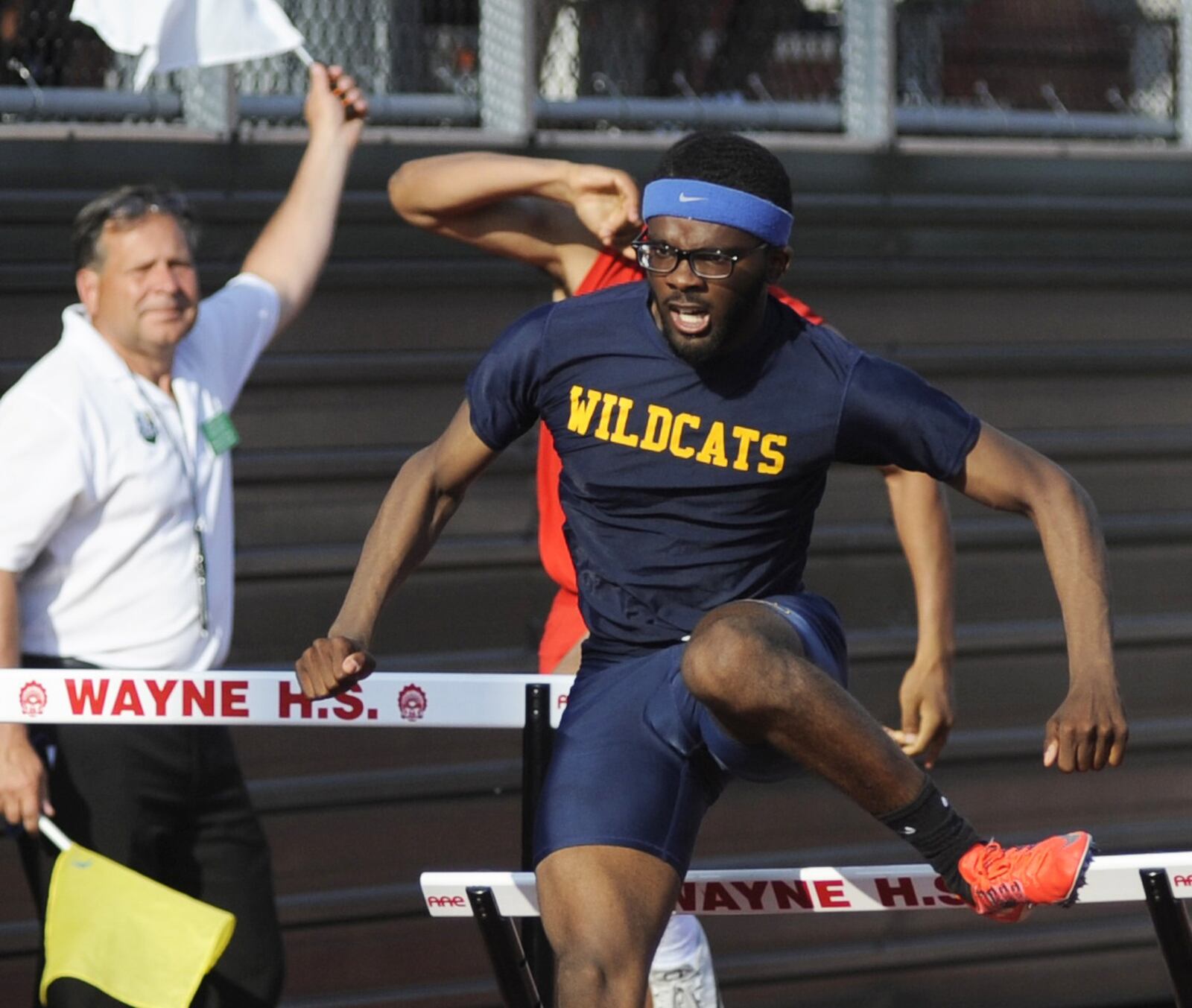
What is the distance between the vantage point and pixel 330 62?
543 centimetres

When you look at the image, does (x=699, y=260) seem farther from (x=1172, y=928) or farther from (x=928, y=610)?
(x=1172, y=928)

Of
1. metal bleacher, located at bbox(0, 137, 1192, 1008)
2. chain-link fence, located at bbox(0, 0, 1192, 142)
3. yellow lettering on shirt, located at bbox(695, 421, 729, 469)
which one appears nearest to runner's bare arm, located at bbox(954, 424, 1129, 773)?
yellow lettering on shirt, located at bbox(695, 421, 729, 469)

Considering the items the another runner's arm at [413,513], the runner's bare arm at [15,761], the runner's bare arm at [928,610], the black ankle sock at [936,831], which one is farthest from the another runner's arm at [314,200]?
the black ankle sock at [936,831]

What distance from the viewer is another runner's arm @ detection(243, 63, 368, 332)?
4.82 m

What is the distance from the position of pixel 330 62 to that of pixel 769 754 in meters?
2.76

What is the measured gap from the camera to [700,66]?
19.3ft

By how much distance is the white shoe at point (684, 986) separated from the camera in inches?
163

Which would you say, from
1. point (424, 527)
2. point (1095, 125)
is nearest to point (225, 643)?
point (424, 527)

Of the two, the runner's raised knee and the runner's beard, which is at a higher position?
the runner's beard

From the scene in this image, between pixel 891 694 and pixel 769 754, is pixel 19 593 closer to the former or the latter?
pixel 769 754

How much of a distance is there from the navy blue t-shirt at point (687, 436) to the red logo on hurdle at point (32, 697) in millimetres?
962

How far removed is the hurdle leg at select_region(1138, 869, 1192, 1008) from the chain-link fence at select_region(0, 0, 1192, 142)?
290 cm

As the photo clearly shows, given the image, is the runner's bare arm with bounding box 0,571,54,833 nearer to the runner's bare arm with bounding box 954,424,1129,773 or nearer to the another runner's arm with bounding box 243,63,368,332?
the another runner's arm with bounding box 243,63,368,332

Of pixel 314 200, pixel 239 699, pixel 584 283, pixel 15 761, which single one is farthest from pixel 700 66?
pixel 15 761
